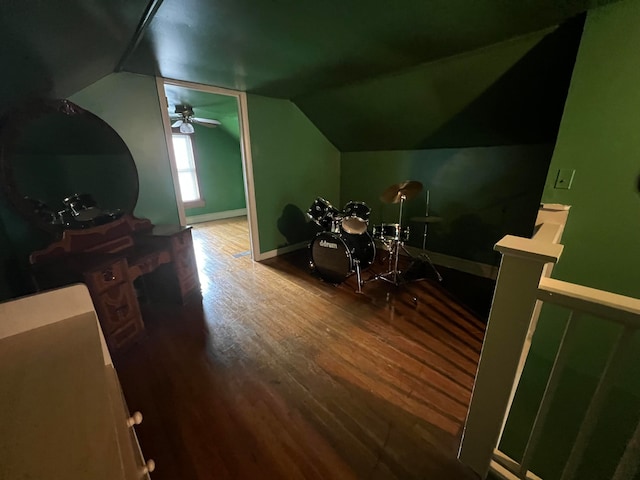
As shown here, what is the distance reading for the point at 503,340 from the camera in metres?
0.92

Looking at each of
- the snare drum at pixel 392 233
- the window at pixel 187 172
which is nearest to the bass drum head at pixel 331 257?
the snare drum at pixel 392 233

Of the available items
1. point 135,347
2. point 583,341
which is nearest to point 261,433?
point 135,347

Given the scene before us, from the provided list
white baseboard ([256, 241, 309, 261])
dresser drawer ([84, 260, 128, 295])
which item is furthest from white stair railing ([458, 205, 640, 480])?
white baseboard ([256, 241, 309, 261])

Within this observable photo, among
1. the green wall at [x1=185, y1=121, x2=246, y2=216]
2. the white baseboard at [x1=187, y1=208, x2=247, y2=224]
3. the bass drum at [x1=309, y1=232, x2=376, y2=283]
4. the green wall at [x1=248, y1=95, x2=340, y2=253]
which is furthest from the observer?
the white baseboard at [x1=187, y1=208, x2=247, y2=224]

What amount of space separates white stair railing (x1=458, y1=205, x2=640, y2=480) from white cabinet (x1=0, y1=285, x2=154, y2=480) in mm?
1082

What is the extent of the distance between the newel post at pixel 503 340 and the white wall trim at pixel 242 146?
8.96 ft

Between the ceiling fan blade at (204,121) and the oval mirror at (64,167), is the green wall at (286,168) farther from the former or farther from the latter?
the ceiling fan blade at (204,121)

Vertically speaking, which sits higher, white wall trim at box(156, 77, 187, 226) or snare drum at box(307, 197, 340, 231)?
white wall trim at box(156, 77, 187, 226)

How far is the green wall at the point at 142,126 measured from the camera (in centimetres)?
205

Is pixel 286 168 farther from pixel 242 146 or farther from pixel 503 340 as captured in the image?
pixel 503 340

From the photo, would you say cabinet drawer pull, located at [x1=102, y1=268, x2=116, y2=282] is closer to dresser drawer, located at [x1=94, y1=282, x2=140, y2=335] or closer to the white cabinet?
dresser drawer, located at [x1=94, y1=282, x2=140, y2=335]

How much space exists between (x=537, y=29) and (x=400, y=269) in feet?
7.82

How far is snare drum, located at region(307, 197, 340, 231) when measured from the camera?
9.39 feet

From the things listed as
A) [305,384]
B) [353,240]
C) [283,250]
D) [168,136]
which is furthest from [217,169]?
[305,384]
